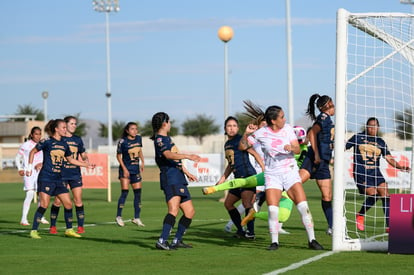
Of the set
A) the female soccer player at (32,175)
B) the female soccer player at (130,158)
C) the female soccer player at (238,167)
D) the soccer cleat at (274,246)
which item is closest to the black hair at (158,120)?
the female soccer player at (238,167)

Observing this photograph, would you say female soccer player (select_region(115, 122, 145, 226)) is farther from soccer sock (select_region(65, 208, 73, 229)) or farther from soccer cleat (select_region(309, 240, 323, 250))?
soccer cleat (select_region(309, 240, 323, 250))

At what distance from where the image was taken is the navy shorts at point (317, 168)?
12.9 metres

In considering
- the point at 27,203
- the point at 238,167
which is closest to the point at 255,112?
the point at 238,167

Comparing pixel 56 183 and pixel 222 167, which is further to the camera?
pixel 222 167

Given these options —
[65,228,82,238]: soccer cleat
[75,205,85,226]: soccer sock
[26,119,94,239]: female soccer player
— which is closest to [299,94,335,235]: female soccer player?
[65,228,82,238]: soccer cleat

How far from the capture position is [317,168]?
13.0 metres

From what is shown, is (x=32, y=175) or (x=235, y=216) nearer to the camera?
(x=235, y=216)

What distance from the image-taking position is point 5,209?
2239 centimetres

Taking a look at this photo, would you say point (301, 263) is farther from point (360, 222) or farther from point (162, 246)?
point (360, 222)

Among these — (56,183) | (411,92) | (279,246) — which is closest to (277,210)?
(279,246)

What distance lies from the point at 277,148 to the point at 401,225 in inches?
76.2

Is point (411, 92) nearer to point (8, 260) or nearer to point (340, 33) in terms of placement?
point (340, 33)

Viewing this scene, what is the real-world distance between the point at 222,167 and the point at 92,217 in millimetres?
10007

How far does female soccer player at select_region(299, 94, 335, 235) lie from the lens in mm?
12766
